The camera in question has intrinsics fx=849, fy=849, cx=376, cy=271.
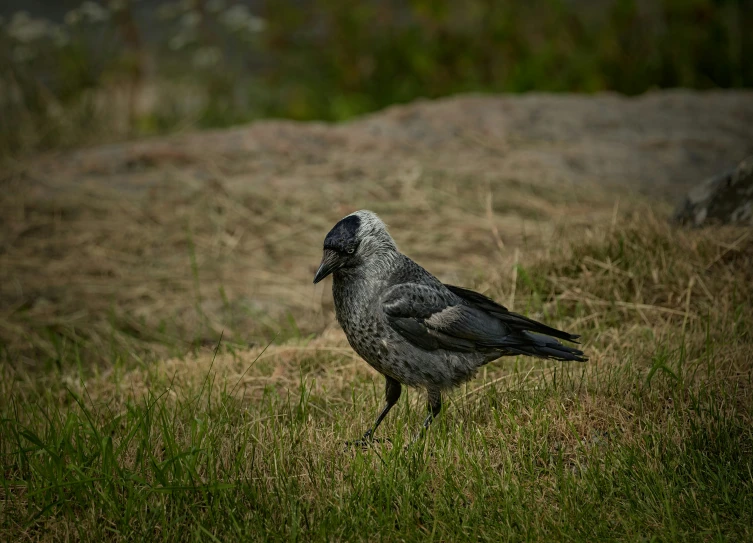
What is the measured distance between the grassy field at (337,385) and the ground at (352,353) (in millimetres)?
16

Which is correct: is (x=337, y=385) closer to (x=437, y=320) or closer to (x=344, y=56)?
(x=437, y=320)

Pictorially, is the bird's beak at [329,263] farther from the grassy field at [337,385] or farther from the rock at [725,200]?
the rock at [725,200]

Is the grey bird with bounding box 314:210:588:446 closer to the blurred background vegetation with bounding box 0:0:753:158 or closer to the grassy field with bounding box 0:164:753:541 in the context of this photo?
the grassy field with bounding box 0:164:753:541

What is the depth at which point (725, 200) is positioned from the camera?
5355 millimetres

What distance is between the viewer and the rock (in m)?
5.22

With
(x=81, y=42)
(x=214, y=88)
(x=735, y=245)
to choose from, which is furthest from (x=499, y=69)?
(x=735, y=245)

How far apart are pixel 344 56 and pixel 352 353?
271 inches

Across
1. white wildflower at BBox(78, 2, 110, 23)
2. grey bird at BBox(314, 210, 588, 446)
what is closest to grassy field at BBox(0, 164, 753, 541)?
grey bird at BBox(314, 210, 588, 446)

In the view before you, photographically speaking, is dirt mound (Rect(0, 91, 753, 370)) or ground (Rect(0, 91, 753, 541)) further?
dirt mound (Rect(0, 91, 753, 370))

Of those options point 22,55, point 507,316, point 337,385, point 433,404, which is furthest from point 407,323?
point 22,55

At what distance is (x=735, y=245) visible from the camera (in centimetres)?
489

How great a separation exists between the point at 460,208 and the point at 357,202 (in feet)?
2.73

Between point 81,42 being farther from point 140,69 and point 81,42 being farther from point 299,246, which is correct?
point 299,246

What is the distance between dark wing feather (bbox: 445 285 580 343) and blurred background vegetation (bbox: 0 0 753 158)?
602 cm
